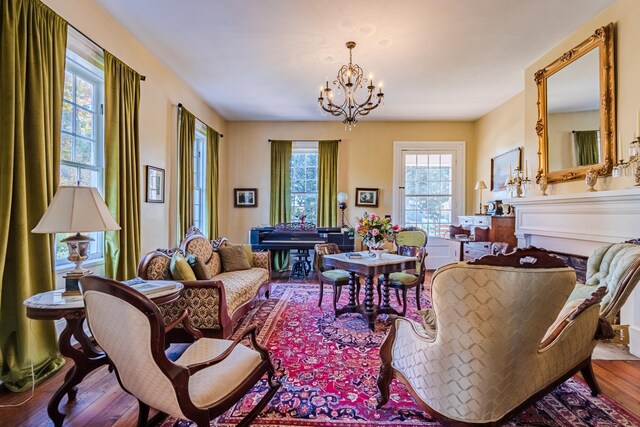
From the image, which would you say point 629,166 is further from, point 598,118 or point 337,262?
point 337,262

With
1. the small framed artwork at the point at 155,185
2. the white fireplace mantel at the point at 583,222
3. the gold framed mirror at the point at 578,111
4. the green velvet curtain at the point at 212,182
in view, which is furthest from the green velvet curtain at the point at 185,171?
the gold framed mirror at the point at 578,111

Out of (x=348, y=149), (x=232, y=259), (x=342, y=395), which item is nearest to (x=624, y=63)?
(x=342, y=395)

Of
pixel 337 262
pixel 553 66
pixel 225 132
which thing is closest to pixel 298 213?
pixel 225 132

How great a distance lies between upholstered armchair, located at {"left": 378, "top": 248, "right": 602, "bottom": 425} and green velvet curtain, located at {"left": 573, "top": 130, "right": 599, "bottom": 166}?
201 centimetres

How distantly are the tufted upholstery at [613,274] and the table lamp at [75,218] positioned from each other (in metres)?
3.05

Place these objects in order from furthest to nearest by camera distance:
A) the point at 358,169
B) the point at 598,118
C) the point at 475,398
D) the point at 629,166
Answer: the point at 358,169
the point at 598,118
the point at 629,166
the point at 475,398

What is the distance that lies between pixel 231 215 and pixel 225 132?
1.68m

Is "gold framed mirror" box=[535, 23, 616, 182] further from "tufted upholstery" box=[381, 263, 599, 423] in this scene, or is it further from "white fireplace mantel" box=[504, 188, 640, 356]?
"tufted upholstery" box=[381, 263, 599, 423]

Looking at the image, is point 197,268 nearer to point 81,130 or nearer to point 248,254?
point 248,254

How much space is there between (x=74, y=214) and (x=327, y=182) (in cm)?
482

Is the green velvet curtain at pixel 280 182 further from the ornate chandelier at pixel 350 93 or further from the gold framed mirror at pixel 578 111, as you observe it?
the gold framed mirror at pixel 578 111

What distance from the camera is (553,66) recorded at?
3.57m

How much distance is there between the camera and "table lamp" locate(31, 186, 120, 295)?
5.90 ft

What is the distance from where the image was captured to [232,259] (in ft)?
13.0
